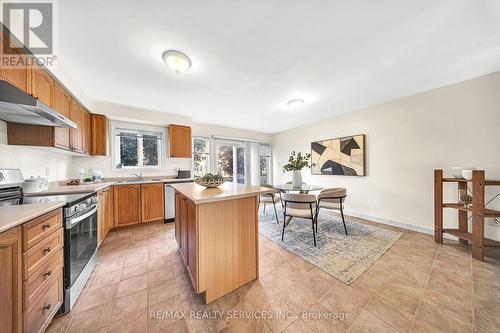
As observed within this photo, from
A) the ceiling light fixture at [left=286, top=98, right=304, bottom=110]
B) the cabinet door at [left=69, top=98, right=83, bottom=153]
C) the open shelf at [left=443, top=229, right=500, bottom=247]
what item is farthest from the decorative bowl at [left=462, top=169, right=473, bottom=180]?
the cabinet door at [left=69, top=98, right=83, bottom=153]

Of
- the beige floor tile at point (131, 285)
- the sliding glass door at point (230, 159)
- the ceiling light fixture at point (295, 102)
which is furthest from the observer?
the sliding glass door at point (230, 159)

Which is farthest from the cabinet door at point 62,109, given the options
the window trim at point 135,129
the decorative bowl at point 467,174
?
the decorative bowl at point 467,174

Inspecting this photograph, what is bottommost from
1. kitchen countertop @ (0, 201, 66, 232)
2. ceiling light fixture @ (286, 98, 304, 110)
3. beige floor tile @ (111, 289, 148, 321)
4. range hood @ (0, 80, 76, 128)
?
beige floor tile @ (111, 289, 148, 321)

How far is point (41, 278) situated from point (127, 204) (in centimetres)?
221

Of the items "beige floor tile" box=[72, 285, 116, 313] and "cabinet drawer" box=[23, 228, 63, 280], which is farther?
"beige floor tile" box=[72, 285, 116, 313]

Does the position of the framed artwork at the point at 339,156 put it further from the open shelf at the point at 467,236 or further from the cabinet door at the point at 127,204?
the cabinet door at the point at 127,204

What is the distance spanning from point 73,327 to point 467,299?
316 centimetres

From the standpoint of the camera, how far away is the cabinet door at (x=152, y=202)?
3.22 meters

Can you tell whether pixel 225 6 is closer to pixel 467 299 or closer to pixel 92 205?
pixel 92 205

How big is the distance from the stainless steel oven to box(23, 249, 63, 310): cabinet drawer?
0.33ft

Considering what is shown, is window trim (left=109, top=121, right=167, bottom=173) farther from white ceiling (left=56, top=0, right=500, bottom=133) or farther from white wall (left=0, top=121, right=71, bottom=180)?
white ceiling (left=56, top=0, right=500, bottom=133)

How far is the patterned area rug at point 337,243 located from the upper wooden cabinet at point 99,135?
3.36 meters

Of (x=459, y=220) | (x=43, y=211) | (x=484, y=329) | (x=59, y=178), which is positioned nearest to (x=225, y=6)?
(x=43, y=211)

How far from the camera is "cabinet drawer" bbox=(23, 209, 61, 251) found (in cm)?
98
